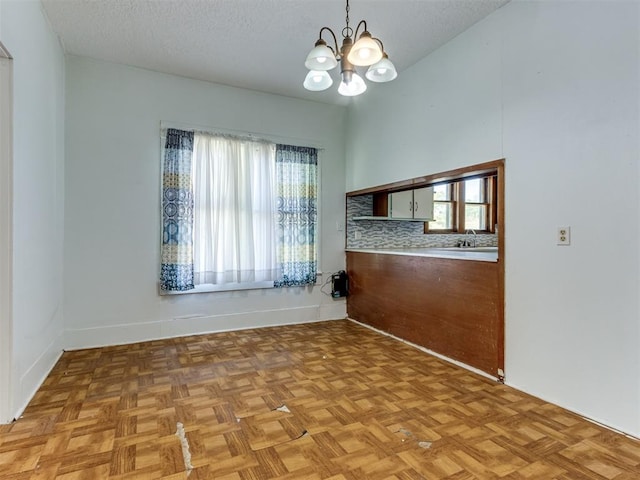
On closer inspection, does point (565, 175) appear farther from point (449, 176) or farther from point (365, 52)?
point (365, 52)

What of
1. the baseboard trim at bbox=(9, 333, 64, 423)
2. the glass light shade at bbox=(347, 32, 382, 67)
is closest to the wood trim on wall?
the glass light shade at bbox=(347, 32, 382, 67)

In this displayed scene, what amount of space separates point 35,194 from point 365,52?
2.34 m

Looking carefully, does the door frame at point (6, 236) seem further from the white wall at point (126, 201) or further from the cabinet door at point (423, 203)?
the cabinet door at point (423, 203)

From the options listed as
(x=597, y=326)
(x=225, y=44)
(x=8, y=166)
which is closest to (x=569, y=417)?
(x=597, y=326)

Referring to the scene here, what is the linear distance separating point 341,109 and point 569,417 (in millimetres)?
3831

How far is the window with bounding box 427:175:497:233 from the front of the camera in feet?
17.8

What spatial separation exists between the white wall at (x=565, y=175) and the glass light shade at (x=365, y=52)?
1.19 m

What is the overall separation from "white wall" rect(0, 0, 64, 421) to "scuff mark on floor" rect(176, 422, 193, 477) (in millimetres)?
967

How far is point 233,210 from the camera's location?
12.6 ft

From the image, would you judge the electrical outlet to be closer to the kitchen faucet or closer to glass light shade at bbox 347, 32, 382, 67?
glass light shade at bbox 347, 32, 382, 67

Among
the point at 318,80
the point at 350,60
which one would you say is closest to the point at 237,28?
the point at 318,80

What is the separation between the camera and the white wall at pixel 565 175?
1868 millimetres

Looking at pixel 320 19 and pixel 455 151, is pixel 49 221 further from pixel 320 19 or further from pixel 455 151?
pixel 455 151

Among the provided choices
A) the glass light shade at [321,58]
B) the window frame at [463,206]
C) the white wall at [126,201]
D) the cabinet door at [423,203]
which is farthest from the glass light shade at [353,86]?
the window frame at [463,206]
